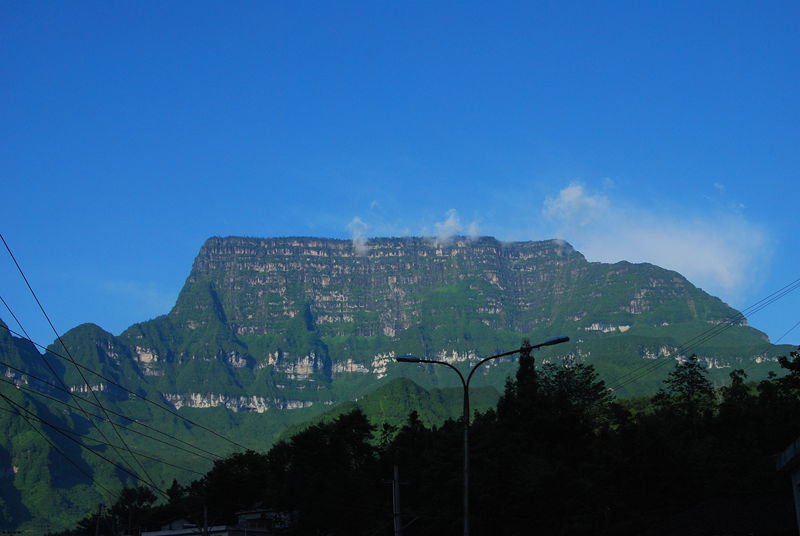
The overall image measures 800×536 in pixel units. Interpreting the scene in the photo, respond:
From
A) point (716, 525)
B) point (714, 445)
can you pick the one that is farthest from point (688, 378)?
point (716, 525)

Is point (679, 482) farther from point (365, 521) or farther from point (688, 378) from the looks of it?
point (688, 378)

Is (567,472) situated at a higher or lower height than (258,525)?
higher

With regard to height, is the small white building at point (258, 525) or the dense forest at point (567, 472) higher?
the dense forest at point (567, 472)

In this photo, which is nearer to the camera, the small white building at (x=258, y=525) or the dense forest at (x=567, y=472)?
the dense forest at (x=567, y=472)

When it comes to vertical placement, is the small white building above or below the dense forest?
below

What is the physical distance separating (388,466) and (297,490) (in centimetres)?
974

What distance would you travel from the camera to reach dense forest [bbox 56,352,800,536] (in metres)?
61.8

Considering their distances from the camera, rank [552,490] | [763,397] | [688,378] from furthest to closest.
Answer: [688,378] < [763,397] < [552,490]

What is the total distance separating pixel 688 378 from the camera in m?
116

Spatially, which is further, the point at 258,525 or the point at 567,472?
the point at 258,525

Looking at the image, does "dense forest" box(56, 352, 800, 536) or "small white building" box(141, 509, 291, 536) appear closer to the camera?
"dense forest" box(56, 352, 800, 536)

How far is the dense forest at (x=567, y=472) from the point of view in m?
61.8

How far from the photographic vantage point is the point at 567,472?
2665 inches

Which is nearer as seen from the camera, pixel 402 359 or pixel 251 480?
pixel 402 359
